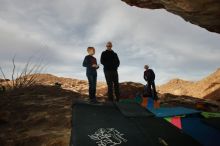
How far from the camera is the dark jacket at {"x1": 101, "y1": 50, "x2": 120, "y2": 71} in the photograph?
29.9 ft

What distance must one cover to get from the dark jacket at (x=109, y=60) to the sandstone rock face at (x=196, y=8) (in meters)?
2.84

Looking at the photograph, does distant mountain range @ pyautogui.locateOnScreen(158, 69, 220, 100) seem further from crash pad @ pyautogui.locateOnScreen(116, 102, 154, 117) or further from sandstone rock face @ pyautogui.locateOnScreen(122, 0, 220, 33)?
sandstone rock face @ pyautogui.locateOnScreen(122, 0, 220, 33)

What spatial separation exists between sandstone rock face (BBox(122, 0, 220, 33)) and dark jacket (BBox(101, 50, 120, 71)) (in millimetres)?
2839

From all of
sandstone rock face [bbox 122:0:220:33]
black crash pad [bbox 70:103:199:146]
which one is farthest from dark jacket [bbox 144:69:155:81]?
sandstone rock face [bbox 122:0:220:33]

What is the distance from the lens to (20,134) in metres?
6.28

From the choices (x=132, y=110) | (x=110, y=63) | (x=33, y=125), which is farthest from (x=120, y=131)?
(x=110, y=63)

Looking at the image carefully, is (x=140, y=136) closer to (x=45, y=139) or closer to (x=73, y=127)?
(x=73, y=127)

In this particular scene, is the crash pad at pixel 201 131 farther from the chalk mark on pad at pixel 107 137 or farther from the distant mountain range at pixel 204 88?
the distant mountain range at pixel 204 88

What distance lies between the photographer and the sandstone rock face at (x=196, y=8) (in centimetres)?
516

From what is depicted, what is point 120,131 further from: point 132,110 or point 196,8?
point 196,8

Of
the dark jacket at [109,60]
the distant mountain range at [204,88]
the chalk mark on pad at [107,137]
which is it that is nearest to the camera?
the chalk mark on pad at [107,137]

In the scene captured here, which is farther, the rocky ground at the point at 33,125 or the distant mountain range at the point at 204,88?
the distant mountain range at the point at 204,88

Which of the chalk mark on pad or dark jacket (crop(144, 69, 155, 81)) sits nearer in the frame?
the chalk mark on pad

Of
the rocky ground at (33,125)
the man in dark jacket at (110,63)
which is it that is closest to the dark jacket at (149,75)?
the man in dark jacket at (110,63)
